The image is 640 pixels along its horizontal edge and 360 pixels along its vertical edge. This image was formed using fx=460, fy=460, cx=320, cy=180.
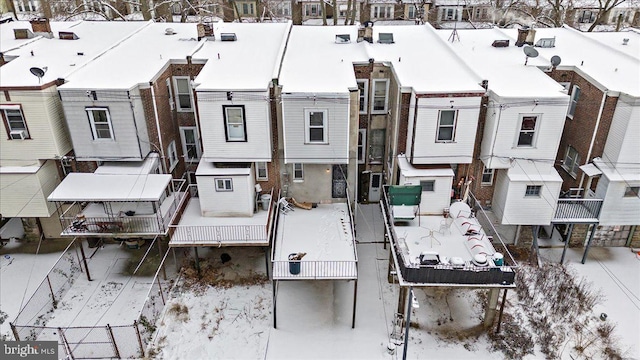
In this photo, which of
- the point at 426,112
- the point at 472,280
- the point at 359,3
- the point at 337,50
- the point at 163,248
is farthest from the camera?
the point at 359,3

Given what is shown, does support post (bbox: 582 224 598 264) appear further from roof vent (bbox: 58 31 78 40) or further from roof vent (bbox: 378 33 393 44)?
roof vent (bbox: 58 31 78 40)

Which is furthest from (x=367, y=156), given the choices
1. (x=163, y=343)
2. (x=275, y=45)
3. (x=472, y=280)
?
(x=163, y=343)

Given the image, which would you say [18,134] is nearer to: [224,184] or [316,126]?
[224,184]

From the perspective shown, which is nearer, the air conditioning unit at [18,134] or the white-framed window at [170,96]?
the air conditioning unit at [18,134]

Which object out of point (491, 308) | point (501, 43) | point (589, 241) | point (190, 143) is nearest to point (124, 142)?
point (190, 143)

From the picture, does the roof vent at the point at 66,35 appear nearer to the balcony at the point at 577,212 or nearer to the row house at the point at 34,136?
the row house at the point at 34,136

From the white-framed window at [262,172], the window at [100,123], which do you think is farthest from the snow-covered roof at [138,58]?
the white-framed window at [262,172]

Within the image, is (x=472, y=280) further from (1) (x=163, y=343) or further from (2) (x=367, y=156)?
(1) (x=163, y=343)
